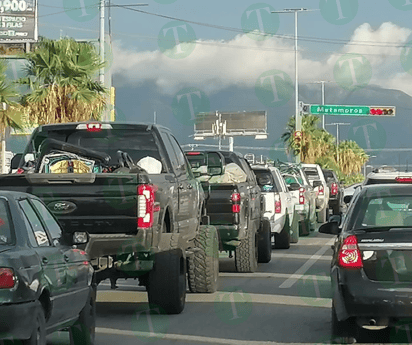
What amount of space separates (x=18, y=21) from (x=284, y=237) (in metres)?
45.2

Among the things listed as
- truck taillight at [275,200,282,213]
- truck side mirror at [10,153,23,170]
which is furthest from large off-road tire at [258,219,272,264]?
truck side mirror at [10,153,23,170]

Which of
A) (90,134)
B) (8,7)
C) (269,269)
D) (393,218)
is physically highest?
(8,7)

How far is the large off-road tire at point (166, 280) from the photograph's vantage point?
12.5 metres

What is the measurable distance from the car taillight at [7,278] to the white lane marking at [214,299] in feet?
20.7

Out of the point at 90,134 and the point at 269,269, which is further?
the point at 269,269

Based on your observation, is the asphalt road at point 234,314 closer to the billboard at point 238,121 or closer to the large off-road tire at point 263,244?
the large off-road tire at point 263,244

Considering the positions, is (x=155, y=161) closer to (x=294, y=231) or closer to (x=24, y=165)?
(x=24, y=165)

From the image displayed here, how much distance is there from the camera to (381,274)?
32.8ft

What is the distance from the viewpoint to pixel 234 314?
12828 mm

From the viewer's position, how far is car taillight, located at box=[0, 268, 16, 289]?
7832 millimetres

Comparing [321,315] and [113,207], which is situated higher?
[113,207]

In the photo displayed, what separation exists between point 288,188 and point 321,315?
48.6 feet

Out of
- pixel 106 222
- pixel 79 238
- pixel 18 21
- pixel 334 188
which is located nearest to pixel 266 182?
pixel 106 222

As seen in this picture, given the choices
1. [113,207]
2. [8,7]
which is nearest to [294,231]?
[113,207]
